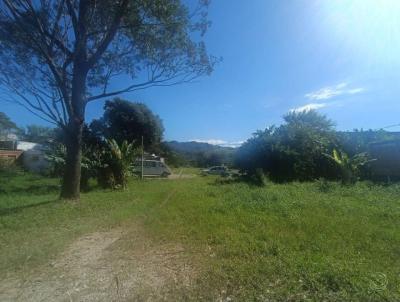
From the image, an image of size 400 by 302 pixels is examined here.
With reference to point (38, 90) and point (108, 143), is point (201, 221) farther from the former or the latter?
point (108, 143)

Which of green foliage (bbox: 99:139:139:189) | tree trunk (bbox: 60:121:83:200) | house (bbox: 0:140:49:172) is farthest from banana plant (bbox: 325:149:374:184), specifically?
house (bbox: 0:140:49:172)

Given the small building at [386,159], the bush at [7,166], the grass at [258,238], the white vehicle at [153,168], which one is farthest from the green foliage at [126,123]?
the grass at [258,238]

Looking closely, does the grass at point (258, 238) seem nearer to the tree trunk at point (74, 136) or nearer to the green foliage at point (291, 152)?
the tree trunk at point (74, 136)

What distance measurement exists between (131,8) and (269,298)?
10065mm

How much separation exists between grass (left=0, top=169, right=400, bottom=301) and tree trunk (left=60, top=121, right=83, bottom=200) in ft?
2.26

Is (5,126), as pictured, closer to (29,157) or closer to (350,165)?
(29,157)

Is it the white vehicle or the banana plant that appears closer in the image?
the banana plant

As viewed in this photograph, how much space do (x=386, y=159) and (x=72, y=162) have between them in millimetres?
18775

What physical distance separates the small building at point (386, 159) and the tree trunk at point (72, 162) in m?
17.5

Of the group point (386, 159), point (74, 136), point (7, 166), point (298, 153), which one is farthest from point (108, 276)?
point (7, 166)

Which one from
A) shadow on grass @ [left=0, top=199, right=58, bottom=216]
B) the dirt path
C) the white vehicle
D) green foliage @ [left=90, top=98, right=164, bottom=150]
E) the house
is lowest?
the dirt path

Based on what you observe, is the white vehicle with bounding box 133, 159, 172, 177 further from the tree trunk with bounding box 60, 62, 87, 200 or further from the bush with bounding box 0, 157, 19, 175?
the tree trunk with bounding box 60, 62, 87, 200

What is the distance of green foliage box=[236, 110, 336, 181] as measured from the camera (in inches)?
794

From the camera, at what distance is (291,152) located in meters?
20.0
